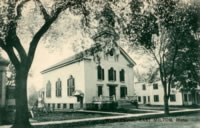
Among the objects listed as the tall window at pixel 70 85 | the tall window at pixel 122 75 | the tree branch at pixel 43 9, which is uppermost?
the tree branch at pixel 43 9

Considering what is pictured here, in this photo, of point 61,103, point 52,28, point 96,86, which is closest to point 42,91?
point 61,103

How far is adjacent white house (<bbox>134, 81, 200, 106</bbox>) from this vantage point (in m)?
39.2

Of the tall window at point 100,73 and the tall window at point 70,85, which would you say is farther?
the tall window at point 70,85

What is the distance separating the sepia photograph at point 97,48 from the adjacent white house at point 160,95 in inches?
341

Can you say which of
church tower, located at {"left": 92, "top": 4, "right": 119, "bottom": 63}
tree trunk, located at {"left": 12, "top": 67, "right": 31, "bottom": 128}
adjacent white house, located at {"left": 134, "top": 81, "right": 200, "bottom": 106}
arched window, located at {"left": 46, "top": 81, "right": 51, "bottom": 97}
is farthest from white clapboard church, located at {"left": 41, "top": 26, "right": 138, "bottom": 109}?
tree trunk, located at {"left": 12, "top": 67, "right": 31, "bottom": 128}

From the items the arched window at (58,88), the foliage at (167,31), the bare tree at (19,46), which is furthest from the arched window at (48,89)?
the bare tree at (19,46)

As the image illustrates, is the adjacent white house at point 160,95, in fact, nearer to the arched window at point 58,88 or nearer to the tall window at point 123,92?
the tall window at point 123,92

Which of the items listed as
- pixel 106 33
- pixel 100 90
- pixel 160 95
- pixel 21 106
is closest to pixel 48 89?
pixel 100 90

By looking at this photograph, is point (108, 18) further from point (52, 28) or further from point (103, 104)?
point (103, 104)

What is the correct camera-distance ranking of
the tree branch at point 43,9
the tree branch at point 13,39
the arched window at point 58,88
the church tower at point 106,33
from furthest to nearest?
the arched window at point 58,88 → the church tower at point 106,33 → the tree branch at point 43,9 → the tree branch at point 13,39

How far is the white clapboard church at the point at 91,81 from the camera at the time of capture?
88.7ft

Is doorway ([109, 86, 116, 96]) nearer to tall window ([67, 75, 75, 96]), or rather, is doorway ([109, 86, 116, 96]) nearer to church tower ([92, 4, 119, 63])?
tall window ([67, 75, 75, 96])

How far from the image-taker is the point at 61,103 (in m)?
31.9

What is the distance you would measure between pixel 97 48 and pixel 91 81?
14.2 meters
